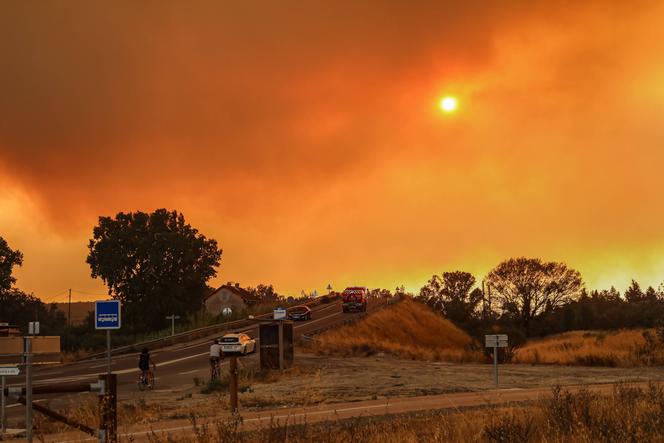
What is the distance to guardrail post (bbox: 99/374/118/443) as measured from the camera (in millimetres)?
10953

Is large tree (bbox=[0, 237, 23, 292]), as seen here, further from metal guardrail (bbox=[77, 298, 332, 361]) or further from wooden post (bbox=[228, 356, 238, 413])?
wooden post (bbox=[228, 356, 238, 413])

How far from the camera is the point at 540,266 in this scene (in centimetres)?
10850

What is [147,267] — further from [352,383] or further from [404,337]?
[352,383]

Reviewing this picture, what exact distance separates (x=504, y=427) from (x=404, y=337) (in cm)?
6942

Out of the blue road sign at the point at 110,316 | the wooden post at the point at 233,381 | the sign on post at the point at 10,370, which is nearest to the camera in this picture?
the sign on post at the point at 10,370

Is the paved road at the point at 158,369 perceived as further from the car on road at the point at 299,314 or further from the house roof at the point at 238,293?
the house roof at the point at 238,293

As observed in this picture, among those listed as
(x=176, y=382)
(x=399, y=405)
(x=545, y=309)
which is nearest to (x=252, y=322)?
(x=176, y=382)

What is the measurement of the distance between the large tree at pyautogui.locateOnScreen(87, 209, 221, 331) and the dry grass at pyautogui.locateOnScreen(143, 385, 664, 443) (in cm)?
8031

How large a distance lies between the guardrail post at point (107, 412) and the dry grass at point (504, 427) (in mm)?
1251

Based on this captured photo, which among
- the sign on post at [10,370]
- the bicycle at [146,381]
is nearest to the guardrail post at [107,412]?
the sign on post at [10,370]

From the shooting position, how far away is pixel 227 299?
13288 cm

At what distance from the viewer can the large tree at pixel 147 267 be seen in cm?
9412

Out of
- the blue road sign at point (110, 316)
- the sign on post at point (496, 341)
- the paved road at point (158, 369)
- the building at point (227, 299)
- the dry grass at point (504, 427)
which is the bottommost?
the paved road at point (158, 369)

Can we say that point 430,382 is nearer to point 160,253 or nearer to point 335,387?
point 335,387
